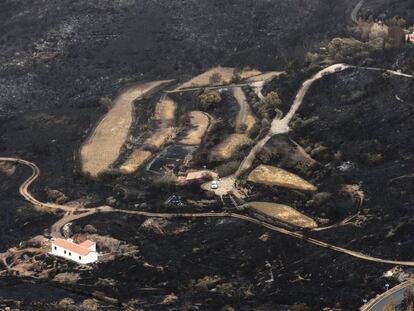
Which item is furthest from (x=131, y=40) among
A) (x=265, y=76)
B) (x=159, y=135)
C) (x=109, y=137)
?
(x=159, y=135)

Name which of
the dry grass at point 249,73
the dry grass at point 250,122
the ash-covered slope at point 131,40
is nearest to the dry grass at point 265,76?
the dry grass at point 249,73

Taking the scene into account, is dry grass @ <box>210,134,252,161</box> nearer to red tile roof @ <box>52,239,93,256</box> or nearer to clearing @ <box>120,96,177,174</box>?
clearing @ <box>120,96,177,174</box>

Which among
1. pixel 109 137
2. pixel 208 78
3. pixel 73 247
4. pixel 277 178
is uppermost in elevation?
pixel 277 178

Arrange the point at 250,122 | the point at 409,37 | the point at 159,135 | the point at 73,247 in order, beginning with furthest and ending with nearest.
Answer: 1. the point at 409,37
2. the point at 159,135
3. the point at 250,122
4. the point at 73,247

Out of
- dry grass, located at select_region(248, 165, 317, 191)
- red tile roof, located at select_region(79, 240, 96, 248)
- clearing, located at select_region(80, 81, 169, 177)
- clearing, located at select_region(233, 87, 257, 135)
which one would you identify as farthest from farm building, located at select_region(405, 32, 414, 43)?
red tile roof, located at select_region(79, 240, 96, 248)

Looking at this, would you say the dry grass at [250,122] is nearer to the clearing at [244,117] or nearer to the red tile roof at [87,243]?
the clearing at [244,117]

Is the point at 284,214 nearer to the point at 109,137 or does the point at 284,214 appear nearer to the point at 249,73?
the point at 109,137

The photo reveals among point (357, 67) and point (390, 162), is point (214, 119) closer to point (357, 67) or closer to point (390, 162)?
point (357, 67)
